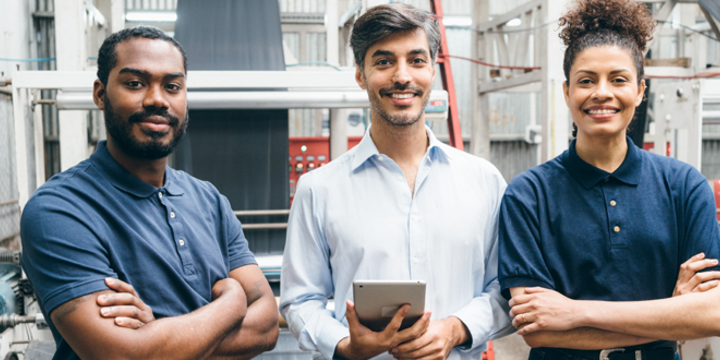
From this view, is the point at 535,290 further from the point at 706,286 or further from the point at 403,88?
the point at 403,88

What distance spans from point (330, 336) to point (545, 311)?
1.81 ft

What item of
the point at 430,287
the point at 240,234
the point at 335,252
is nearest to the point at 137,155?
the point at 240,234

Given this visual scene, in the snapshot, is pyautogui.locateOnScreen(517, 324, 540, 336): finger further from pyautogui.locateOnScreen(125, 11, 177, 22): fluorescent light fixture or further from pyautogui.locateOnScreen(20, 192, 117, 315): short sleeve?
pyautogui.locateOnScreen(125, 11, 177, 22): fluorescent light fixture

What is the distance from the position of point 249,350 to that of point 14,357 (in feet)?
6.51

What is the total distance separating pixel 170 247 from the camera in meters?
1.33

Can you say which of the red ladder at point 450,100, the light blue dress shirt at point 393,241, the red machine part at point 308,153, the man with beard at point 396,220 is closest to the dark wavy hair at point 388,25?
the man with beard at point 396,220

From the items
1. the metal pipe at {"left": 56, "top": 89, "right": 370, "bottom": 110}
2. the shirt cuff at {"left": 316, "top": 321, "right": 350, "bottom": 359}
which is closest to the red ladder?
the metal pipe at {"left": 56, "top": 89, "right": 370, "bottom": 110}

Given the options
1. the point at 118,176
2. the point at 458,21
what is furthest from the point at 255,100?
the point at 458,21

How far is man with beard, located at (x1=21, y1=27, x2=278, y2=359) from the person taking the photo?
1143 mm

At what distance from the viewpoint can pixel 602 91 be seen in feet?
4.30

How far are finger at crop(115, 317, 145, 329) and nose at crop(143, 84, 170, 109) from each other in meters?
0.55

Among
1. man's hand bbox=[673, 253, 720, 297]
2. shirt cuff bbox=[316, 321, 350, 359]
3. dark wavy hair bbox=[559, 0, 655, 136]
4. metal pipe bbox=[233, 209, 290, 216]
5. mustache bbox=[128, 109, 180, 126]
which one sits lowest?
shirt cuff bbox=[316, 321, 350, 359]

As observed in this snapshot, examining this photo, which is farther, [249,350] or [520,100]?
[520,100]

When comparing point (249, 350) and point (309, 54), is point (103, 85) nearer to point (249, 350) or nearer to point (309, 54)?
point (249, 350)
